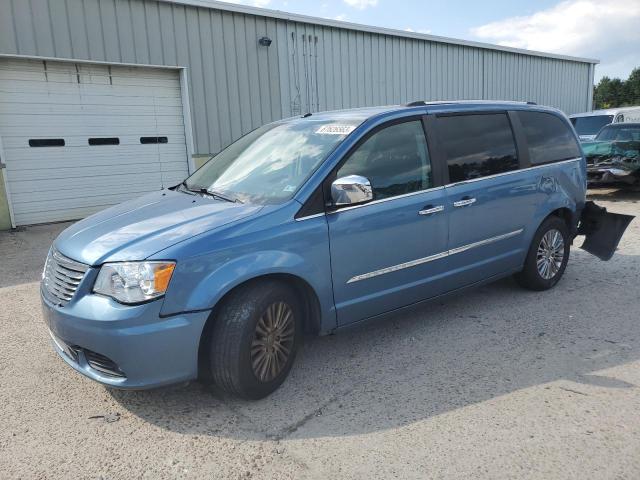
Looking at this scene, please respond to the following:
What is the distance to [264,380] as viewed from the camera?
3.18 meters

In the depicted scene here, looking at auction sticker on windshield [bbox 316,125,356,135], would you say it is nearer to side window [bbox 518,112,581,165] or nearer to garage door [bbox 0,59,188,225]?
side window [bbox 518,112,581,165]

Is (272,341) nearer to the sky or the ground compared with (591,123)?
nearer to the ground

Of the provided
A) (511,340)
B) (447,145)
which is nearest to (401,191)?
(447,145)

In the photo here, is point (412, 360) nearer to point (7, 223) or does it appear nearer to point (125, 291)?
point (125, 291)

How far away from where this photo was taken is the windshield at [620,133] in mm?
11867

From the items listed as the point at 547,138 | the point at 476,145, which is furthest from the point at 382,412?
the point at 547,138

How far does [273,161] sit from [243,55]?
26.3 ft

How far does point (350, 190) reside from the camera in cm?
331

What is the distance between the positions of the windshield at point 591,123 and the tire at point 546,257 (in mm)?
11187

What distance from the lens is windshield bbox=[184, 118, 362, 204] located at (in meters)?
3.52

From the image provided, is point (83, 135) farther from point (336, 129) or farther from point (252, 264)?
point (252, 264)

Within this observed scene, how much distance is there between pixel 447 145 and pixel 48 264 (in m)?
3.06

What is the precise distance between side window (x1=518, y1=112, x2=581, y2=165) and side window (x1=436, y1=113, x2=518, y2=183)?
288 mm

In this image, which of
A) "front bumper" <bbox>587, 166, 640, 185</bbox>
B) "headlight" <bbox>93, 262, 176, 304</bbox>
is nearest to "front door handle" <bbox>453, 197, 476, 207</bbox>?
"headlight" <bbox>93, 262, 176, 304</bbox>
